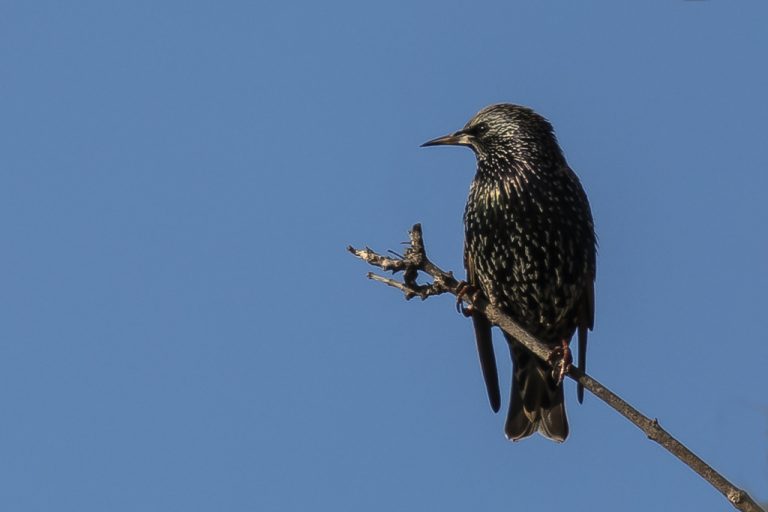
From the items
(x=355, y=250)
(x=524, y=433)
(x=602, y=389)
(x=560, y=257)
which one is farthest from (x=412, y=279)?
(x=524, y=433)

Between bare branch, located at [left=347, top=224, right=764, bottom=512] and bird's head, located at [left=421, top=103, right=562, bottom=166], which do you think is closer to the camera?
bare branch, located at [left=347, top=224, right=764, bottom=512]

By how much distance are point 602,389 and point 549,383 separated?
3083 mm

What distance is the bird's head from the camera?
24.3ft

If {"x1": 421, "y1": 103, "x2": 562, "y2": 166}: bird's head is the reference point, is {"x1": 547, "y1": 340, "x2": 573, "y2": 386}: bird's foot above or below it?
below

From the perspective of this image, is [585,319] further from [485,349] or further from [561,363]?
[561,363]

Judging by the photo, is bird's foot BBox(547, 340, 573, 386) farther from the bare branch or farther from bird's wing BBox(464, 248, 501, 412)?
bird's wing BBox(464, 248, 501, 412)

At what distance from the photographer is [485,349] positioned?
7141 mm

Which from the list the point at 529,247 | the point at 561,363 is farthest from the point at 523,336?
the point at 529,247

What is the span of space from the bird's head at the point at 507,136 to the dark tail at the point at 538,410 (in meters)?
1.14

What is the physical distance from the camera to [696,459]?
3971mm

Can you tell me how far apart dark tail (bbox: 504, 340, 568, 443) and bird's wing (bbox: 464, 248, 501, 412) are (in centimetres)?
40

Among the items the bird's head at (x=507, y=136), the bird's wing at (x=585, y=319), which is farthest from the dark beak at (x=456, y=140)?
the bird's wing at (x=585, y=319)

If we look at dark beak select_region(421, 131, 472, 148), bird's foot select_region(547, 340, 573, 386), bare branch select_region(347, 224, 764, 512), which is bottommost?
bare branch select_region(347, 224, 764, 512)

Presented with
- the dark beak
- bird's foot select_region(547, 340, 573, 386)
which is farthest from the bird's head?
bird's foot select_region(547, 340, 573, 386)
